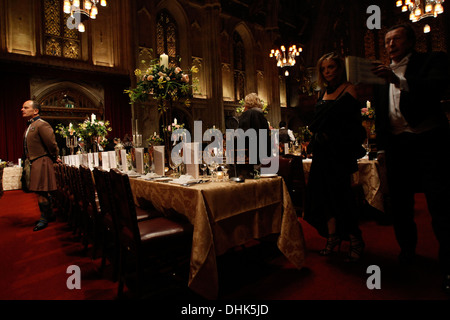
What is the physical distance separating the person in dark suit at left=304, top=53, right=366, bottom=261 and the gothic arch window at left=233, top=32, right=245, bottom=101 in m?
11.4

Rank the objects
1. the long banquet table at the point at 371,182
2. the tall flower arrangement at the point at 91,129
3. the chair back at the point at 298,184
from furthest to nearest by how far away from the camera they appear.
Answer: the tall flower arrangement at the point at 91,129
the chair back at the point at 298,184
the long banquet table at the point at 371,182

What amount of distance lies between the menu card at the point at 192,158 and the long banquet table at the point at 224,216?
0.22 meters

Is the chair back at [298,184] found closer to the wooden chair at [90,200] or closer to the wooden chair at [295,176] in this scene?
the wooden chair at [295,176]

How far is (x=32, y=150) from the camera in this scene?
3598mm

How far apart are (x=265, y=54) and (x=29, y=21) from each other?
1025 cm

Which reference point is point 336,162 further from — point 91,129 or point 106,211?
point 91,129

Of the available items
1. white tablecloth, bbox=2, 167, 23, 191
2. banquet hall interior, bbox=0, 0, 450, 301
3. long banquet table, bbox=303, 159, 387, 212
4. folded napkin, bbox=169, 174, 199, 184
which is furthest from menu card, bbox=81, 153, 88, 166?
long banquet table, bbox=303, 159, 387, 212

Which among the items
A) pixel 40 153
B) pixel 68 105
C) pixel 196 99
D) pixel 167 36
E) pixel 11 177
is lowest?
pixel 11 177

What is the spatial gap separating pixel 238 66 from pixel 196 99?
3.62 metres

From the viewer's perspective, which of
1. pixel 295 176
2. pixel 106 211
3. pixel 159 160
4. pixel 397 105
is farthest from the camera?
pixel 295 176

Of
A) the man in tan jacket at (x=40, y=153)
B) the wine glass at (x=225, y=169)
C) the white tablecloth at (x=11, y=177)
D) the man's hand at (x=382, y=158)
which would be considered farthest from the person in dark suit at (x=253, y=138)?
the white tablecloth at (x=11, y=177)

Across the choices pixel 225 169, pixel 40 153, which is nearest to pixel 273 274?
pixel 225 169

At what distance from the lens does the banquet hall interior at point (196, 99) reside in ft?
6.05

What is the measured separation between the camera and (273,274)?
2002 mm
